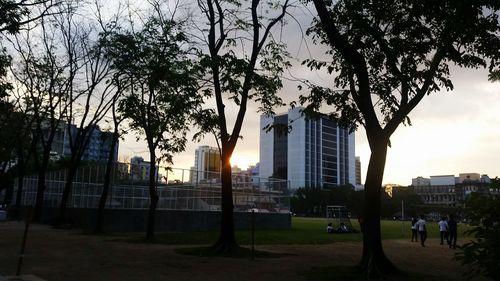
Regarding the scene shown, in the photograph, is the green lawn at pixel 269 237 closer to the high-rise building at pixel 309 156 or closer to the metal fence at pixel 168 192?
the metal fence at pixel 168 192

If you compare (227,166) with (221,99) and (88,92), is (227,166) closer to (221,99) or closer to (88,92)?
(221,99)

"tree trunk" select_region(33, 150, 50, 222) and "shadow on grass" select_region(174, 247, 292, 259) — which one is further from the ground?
"tree trunk" select_region(33, 150, 50, 222)

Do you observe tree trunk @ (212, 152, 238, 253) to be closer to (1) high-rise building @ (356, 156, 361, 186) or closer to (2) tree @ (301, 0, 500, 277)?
(2) tree @ (301, 0, 500, 277)

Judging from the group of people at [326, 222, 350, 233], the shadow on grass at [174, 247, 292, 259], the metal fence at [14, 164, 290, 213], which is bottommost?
the shadow on grass at [174, 247, 292, 259]

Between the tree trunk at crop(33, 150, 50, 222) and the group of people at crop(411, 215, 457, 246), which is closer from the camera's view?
the group of people at crop(411, 215, 457, 246)

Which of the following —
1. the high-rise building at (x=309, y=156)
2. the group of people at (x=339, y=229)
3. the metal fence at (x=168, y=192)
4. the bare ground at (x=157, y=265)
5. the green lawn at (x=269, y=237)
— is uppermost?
the high-rise building at (x=309, y=156)

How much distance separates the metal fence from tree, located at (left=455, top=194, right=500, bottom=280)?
85.7 ft

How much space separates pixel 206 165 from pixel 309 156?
61.3m

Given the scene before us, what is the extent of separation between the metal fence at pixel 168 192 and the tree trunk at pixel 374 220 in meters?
20.2

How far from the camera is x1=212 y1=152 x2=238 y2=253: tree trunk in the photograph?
19.1 metres

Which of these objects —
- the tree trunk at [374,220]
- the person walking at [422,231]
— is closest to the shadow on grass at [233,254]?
the tree trunk at [374,220]

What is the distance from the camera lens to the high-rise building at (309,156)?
86.7 metres

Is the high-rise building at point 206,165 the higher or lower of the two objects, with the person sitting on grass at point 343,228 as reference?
higher

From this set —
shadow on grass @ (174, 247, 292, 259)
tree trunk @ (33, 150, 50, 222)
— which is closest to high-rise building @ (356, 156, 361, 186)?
tree trunk @ (33, 150, 50, 222)
